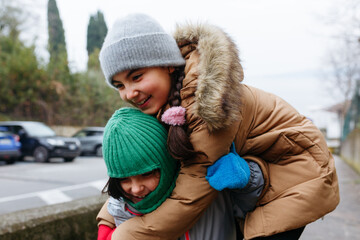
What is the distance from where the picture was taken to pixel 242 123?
1.51m

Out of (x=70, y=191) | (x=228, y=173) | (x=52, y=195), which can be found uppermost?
(x=228, y=173)

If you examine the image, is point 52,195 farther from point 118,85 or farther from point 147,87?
point 147,87

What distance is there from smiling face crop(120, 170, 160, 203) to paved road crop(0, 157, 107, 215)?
15.1ft

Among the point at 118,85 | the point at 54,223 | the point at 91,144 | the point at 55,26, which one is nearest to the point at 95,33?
the point at 55,26

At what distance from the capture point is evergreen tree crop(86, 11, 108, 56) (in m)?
33.9

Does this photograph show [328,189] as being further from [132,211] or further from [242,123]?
[132,211]

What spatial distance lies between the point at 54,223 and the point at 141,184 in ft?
3.85

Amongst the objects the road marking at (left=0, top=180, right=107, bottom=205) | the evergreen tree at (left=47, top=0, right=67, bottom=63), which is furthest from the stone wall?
the evergreen tree at (left=47, top=0, right=67, bottom=63)

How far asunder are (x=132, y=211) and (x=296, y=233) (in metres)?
0.79

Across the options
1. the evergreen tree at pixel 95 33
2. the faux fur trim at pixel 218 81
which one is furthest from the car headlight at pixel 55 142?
the evergreen tree at pixel 95 33

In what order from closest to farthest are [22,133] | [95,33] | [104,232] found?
[104,232] < [22,133] < [95,33]

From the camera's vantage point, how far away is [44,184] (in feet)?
25.3

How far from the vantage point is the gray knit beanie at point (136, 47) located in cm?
156

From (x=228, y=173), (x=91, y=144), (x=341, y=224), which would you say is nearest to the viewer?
(x=228, y=173)
